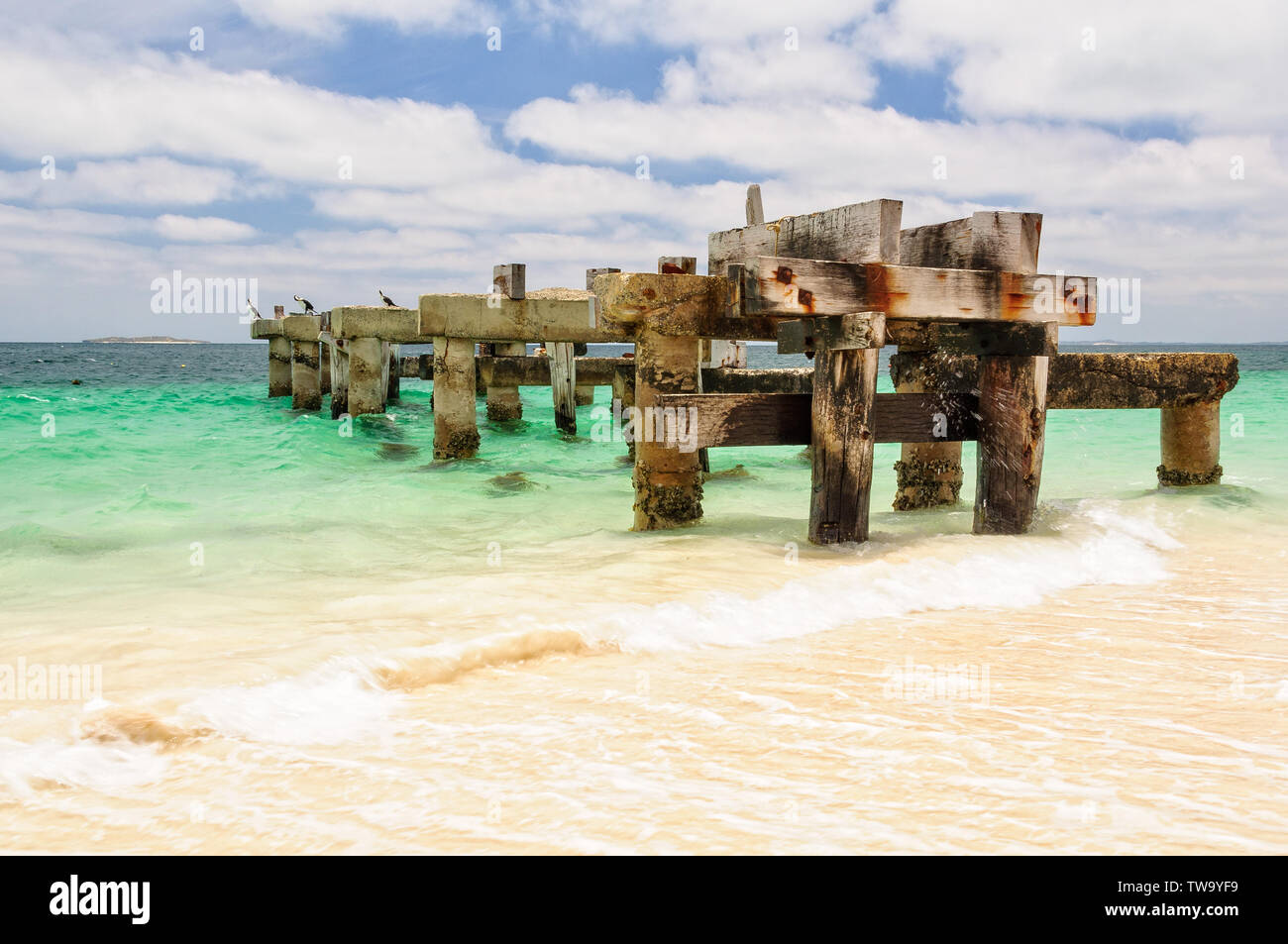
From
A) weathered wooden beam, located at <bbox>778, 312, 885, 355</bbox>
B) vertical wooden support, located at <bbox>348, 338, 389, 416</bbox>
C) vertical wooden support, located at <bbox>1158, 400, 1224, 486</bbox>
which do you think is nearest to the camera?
weathered wooden beam, located at <bbox>778, 312, 885, 355</bbox>

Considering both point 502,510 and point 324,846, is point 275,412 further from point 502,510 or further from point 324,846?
point 324,846

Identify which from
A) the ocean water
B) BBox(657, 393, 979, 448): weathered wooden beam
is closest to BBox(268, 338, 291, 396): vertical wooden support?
the ocean water

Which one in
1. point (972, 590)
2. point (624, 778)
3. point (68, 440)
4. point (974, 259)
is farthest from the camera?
point (68, 440)

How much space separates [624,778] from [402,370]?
72.7 feet

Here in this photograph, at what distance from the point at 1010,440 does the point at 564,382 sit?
1172 cm

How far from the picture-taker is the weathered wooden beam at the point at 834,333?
5770 mm

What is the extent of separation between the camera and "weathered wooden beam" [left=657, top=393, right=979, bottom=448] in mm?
6316


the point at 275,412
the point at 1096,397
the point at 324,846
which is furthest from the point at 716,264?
the point at 275,412

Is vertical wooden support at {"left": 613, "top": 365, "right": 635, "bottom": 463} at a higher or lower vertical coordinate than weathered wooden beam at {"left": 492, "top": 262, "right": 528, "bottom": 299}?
lower

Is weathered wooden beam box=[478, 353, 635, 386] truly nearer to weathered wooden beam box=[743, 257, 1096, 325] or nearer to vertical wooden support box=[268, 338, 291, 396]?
weathered wooden beam box=[743, 257, 1096, 325]

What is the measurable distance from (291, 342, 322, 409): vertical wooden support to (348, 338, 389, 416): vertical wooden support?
5852 millimetres

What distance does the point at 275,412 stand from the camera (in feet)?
84.6

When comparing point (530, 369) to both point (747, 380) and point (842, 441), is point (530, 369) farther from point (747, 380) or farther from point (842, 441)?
point (842, 441)
